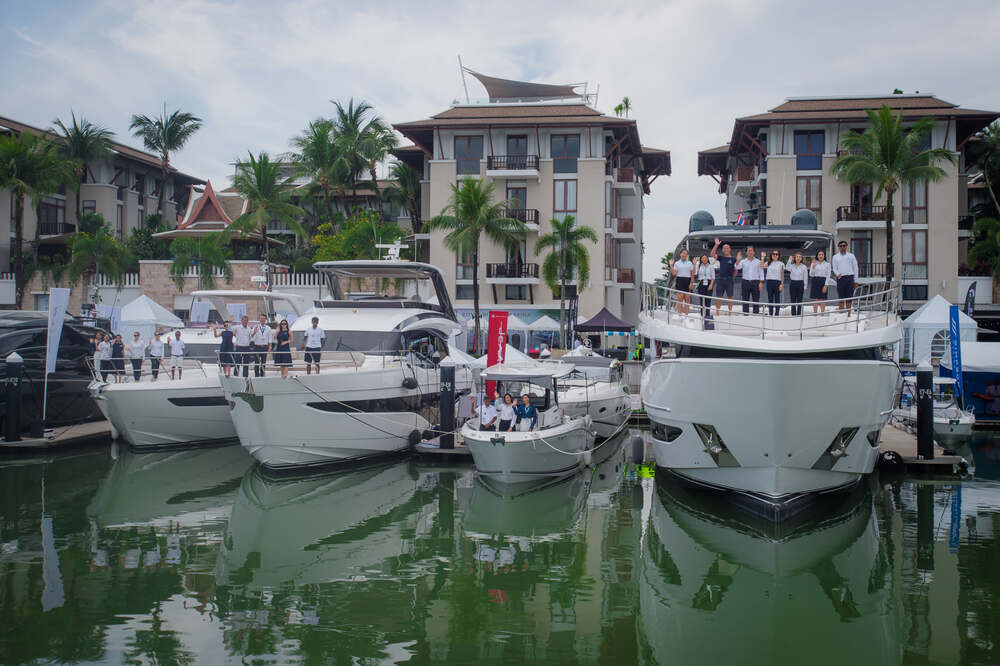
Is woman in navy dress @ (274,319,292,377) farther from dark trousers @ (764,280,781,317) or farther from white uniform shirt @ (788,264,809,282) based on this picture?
white uniform shirt @ (788,264,809,282)

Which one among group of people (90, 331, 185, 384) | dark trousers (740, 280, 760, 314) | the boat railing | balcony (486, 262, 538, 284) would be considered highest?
balcony (486, 262, 538, 284)

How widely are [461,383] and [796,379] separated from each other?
12.0 metres

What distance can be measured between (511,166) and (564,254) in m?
7.06

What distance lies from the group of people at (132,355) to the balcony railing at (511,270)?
2364 centimetres

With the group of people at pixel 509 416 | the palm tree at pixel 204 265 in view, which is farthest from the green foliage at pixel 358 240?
the group of people at pixel 509 416

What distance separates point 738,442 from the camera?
1362 centimetres

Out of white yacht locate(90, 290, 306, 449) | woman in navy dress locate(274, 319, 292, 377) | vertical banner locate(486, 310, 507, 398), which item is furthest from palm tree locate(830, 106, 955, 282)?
white yacht locate(90, 290, 306, 449)

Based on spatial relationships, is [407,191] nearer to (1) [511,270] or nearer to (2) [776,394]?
(1) [511,270]

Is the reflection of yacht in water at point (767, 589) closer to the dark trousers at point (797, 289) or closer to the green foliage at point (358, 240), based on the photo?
the dark trousers at point (797, 289)

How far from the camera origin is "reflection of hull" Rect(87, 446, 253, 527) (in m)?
14.7

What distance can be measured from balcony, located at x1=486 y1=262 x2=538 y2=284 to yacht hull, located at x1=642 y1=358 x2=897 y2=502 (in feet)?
96.9

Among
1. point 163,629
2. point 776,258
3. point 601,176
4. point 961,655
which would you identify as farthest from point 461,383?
Result: point 601,176

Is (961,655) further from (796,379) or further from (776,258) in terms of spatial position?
(776,258)

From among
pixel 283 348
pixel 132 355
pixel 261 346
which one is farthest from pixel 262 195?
pixel 283 348
